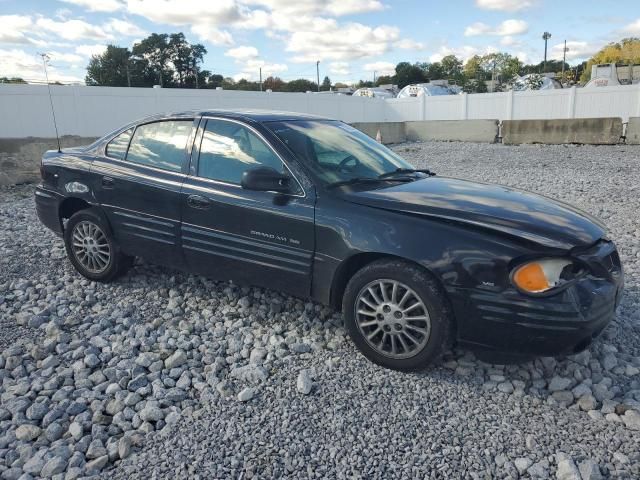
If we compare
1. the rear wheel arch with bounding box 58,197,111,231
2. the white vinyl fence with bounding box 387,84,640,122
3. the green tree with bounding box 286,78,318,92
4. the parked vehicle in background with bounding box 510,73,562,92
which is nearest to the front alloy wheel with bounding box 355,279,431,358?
the rear wheel arch with bounding box 58,197,111,231

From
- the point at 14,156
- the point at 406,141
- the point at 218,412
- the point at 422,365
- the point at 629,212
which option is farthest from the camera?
the point at 406,141

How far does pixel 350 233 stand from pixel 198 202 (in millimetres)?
1313

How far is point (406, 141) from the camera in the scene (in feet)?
72.5

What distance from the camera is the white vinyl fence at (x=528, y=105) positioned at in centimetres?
2244

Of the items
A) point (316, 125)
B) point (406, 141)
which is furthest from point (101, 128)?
point (316, 125)

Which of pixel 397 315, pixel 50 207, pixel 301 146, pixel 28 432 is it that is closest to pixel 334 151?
pixel 301 146

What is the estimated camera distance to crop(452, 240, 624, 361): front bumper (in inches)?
110

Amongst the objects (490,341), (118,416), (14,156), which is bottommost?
(118,416)

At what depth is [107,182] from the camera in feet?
14.5

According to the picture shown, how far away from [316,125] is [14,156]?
8571 millimetres

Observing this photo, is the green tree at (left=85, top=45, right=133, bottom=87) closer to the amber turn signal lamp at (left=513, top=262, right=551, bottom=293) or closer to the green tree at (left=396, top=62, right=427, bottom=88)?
the green tree at (left=396, top=62, right=427, bottom=88)

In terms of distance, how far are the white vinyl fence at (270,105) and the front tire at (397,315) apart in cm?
854

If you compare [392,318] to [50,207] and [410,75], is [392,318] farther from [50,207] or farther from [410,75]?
[410,75]

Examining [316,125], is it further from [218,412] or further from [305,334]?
[218,412]
